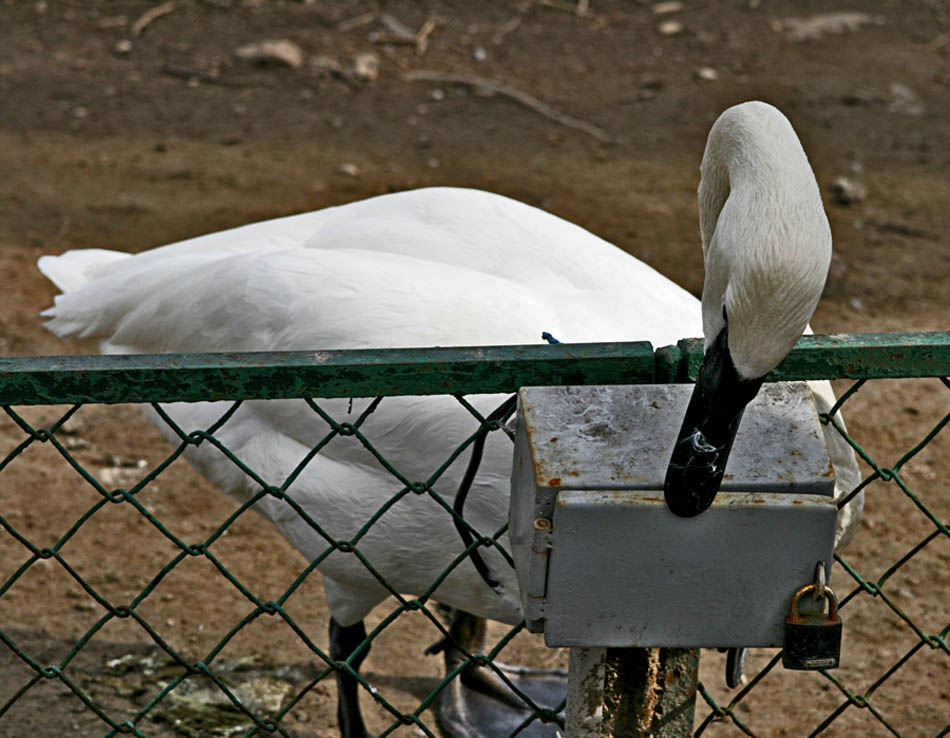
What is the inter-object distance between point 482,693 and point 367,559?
122 centimetres

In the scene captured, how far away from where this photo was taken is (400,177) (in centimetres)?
692

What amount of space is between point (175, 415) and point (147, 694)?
0.81 meters

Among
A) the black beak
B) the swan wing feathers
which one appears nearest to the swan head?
the black beak

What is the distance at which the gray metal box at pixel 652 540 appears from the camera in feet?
5.46

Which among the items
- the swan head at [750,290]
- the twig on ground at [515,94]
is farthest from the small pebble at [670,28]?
the swan head at [750,290]

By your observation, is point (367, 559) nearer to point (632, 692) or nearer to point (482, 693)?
point (482, 693)

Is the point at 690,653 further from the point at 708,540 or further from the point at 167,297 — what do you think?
the point at 167,297

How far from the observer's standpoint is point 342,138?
7.34 m

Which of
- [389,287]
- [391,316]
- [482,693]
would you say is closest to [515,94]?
[482,693]

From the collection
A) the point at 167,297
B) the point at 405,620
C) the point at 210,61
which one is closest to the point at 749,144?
the point at 167,297

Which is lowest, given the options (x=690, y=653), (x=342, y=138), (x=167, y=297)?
(x=342, y=138)

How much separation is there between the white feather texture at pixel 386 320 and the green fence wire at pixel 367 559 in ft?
0.21

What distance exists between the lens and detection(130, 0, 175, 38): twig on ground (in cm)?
827

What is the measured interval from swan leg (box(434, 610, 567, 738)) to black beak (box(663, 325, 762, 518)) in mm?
2252
